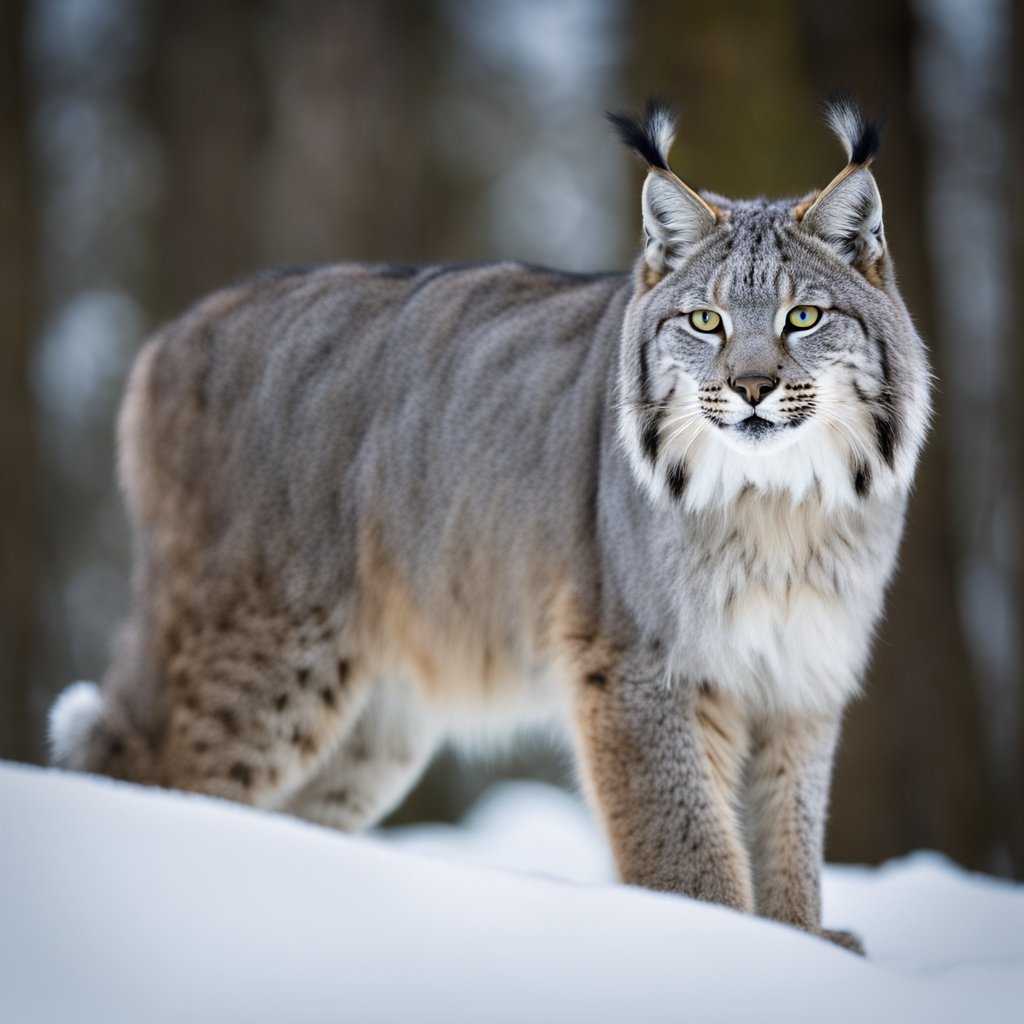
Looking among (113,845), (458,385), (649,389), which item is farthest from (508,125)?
(113,845)

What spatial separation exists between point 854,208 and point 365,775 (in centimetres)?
292

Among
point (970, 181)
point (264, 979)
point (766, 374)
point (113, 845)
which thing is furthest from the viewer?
point (970, 181)

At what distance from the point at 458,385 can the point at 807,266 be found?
151 centimetres

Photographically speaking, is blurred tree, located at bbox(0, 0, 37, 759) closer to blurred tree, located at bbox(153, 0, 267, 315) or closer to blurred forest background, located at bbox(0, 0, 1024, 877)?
blurred forest background, located at bbox(0, 0, 1024, 877)

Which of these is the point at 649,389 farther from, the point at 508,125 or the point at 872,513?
the point at 508,125

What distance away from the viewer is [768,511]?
447cm

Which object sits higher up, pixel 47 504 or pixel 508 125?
pixel 508 125

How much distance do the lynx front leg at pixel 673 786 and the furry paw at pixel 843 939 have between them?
0.23 meters

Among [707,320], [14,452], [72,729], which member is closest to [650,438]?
[707,320]

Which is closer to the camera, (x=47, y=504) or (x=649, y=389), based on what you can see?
(x=649, y=389)

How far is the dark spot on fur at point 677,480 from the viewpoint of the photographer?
4.44 m

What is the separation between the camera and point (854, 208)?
4410mm

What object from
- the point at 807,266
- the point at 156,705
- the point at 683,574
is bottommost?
the point at 156,705

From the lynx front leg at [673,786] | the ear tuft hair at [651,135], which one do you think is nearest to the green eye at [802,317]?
the ear tuft hair at [651,135]
